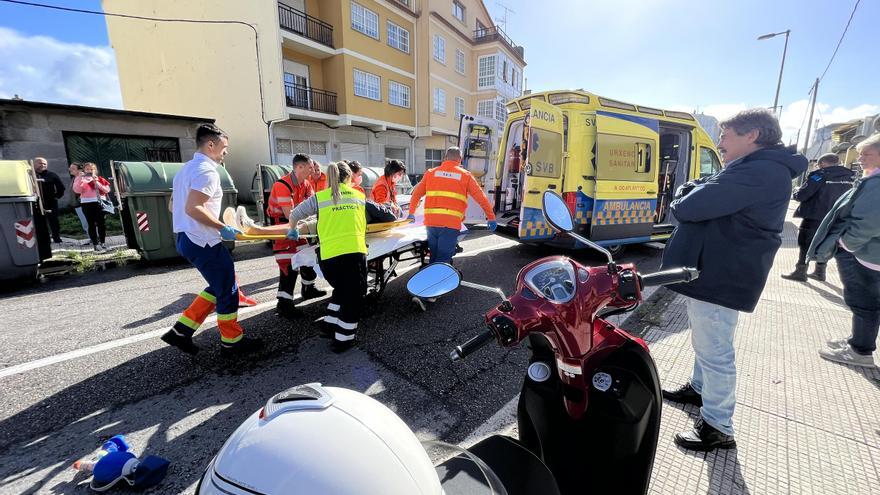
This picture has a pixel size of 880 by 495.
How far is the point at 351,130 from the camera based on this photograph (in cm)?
1764

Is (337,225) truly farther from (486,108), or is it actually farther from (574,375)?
(486,108)

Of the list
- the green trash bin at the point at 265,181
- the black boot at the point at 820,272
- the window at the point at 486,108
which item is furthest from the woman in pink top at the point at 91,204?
the window at the point at 486,108

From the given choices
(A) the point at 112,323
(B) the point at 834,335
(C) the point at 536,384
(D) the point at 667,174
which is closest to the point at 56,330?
(A) the point at 112,323

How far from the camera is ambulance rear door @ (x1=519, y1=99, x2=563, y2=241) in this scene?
5652 mm

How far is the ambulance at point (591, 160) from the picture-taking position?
5844mm

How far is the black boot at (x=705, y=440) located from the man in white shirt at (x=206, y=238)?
3.28 m

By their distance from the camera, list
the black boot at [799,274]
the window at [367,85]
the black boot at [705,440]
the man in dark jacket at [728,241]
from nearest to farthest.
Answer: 1. the man in dark jacket at [728,241]
2. the black boot at [705,440]
3. the black boot at [799,274]
4. the window at [367,85]

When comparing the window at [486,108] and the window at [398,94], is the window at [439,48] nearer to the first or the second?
the window at [398,94]

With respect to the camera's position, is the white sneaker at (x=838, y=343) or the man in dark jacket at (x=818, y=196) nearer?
the white sneaker at (x=838, y=343)

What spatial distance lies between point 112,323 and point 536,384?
4.53 m

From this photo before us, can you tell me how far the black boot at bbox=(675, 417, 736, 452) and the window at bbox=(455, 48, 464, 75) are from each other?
24120 millimetres

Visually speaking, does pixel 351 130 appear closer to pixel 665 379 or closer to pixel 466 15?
pixel 466 15

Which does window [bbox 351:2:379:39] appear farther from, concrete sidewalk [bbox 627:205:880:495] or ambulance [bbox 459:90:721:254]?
concrete sidewalk [bbox 627:205:880:495]

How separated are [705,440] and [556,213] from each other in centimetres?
169
